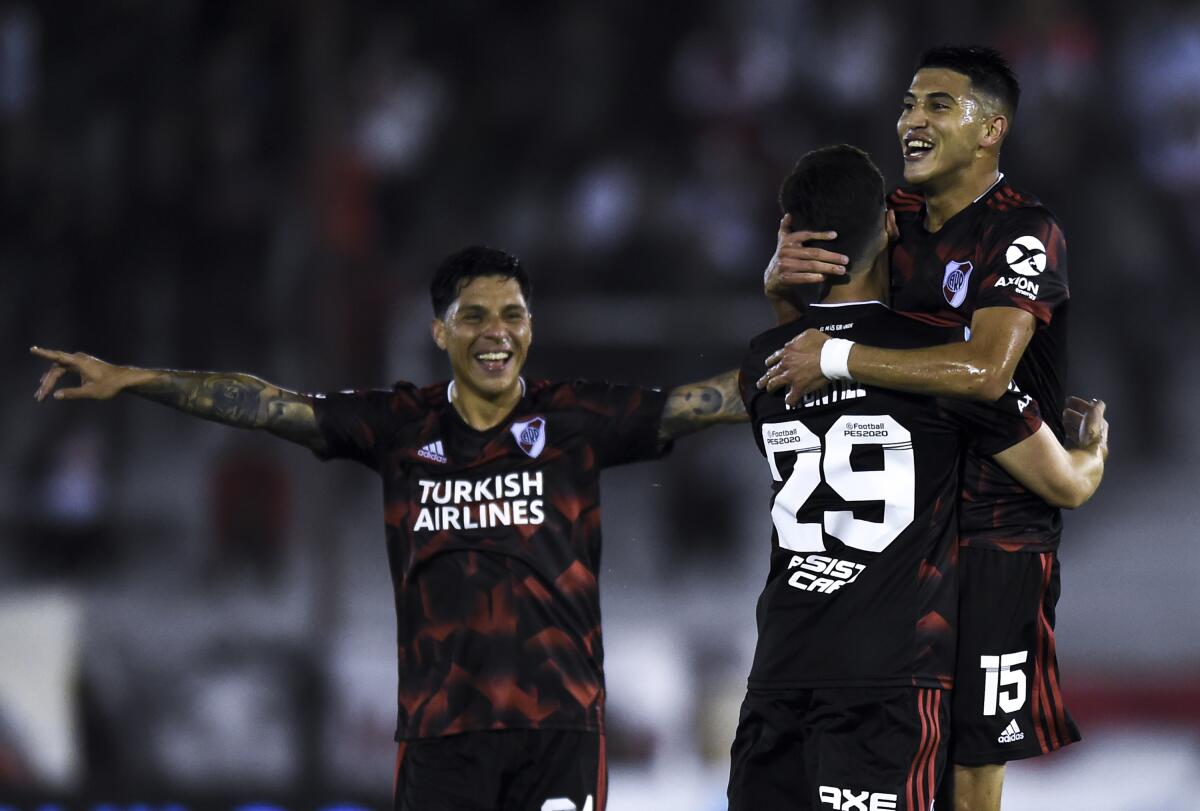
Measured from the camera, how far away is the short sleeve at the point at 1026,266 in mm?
3504

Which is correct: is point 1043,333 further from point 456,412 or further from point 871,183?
point 456,412

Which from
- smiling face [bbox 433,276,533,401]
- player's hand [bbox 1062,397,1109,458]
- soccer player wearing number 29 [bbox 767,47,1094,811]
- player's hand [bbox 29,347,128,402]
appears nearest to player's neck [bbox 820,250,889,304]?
soccer player wearing number 29 [bbox 767,47,1094,811]

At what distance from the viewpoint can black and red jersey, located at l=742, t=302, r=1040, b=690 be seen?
344cm

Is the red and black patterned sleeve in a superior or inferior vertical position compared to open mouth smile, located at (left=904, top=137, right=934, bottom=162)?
inferior

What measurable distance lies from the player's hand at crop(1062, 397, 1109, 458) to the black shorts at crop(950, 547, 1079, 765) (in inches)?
13.2

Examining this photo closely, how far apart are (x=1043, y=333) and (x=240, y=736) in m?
5.22

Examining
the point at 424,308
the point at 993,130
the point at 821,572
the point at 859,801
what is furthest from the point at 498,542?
the point at 424,308

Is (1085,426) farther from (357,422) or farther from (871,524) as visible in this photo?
(357,422)

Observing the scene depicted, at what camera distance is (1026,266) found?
353 cm

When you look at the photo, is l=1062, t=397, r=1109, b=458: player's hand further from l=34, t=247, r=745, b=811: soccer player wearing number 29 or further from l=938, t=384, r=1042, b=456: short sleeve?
l=34, t=247, r=745, b=811: soccer player wearing number 29

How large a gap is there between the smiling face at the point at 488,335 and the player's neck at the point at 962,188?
46.1 inches

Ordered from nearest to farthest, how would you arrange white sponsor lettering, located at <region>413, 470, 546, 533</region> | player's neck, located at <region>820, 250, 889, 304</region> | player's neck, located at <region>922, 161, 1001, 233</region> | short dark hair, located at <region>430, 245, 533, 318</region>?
player's neck, located at <region>820, 250, 889, 304</region> < player's neck, located at <region>922, 161, 1001, 233</region> < white sponsor lettering, located at <region>413, 470, 546, 533</region> < short dark hair, located at <region>430, 245, 533, 318</region>

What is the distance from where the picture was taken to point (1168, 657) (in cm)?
823

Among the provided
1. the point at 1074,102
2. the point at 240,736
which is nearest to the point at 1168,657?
the point at 1074,102
